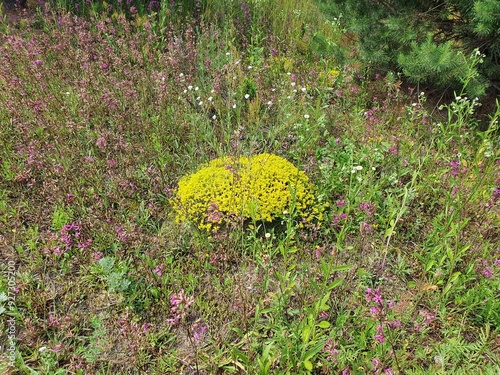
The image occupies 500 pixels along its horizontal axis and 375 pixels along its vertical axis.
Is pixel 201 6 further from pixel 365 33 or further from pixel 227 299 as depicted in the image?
pixel 227 299

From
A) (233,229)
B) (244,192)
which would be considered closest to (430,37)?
(244,192)

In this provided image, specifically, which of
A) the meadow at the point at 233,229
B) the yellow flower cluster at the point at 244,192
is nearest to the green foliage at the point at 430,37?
the meadow at the point at 233,229

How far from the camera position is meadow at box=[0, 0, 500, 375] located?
232 centimetres

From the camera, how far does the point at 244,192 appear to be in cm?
301

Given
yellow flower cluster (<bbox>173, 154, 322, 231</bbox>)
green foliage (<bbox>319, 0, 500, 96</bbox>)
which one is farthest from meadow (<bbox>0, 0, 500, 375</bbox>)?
green foliage (<bbox>319, 0, 500, 96</bbox>)

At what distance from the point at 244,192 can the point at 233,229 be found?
307 millimetres

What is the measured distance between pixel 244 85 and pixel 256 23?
201 centimetres

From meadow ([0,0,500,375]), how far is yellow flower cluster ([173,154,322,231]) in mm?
98

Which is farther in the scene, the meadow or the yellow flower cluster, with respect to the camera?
the yellow flower cluster

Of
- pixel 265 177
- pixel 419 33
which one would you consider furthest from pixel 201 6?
pixel 265 177

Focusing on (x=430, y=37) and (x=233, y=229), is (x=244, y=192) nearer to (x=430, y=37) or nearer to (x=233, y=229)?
(x=233, y=229)

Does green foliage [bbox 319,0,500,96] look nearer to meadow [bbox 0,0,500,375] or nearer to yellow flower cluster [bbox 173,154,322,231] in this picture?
meadow [bbox 0,0,500,375]

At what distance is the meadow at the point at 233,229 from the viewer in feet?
7.62

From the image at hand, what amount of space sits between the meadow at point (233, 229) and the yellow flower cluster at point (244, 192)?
0.10m
